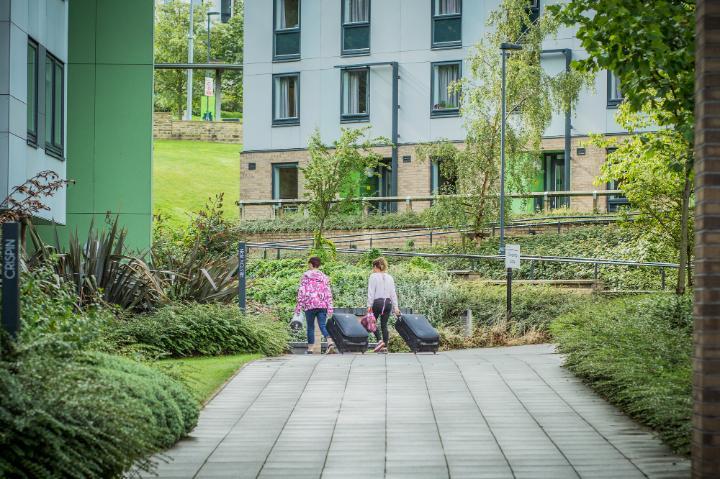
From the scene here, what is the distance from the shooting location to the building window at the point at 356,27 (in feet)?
147

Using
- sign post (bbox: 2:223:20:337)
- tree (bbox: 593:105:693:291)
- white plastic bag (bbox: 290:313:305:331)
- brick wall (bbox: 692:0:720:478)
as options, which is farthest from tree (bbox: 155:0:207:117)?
brick wall (bbox: 692:0:720:478)

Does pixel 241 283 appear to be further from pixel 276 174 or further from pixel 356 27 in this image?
pixel 276 174

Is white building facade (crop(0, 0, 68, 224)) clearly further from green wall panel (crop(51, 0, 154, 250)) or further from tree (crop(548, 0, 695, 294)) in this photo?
tree (crop(548, 0, 695, 294))

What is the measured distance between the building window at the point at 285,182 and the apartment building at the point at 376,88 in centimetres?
4

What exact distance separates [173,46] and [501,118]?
54.1m

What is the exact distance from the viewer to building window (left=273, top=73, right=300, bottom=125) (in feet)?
151

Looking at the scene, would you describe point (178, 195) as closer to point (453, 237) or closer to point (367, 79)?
point (367, 79)

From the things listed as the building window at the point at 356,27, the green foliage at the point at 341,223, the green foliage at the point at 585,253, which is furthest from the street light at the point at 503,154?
the building window at the point at 356,27

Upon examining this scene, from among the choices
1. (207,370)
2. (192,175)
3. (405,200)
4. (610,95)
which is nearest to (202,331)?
(207,370)

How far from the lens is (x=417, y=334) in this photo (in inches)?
811

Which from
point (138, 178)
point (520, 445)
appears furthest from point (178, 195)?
point (520, 445)

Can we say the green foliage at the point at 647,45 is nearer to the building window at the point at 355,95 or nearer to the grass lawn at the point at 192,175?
the building window at the point at 355,95

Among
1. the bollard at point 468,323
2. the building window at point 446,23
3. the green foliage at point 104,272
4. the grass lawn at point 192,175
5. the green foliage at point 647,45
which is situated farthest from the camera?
the grass lawn at point 192,175

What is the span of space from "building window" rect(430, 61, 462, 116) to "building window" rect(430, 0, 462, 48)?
0.74 metres
